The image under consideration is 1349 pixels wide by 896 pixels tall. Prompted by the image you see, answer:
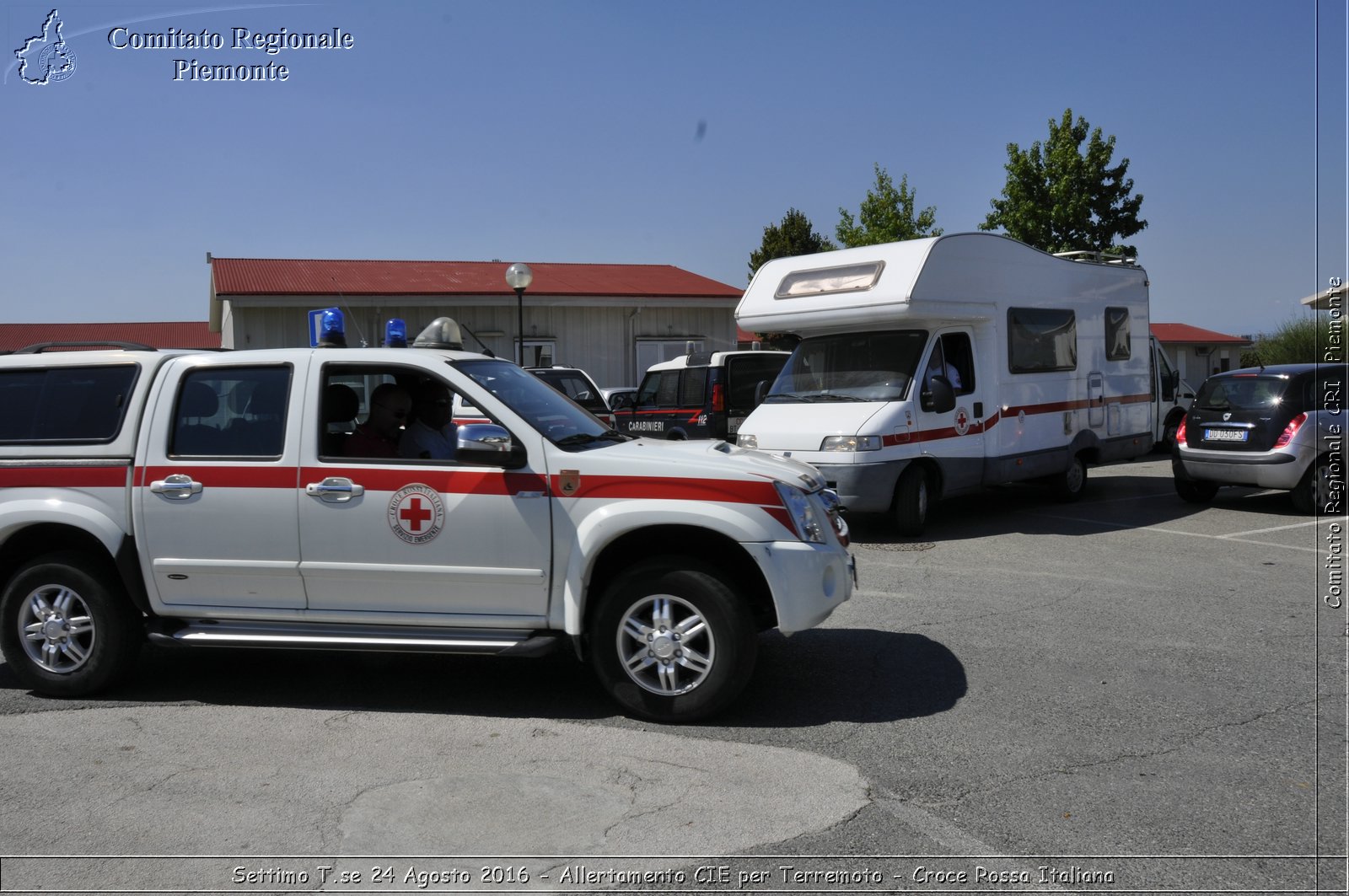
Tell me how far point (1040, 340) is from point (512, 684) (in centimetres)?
892

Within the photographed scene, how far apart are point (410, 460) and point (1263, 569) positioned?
7.50 m

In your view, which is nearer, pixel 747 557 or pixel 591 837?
pixel 591 837

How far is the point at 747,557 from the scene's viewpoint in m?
5.50

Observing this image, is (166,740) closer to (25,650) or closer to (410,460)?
(25,650)

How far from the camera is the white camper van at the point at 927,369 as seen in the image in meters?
11.0

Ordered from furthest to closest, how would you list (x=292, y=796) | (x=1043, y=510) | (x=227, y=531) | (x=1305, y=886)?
1. (x=1043, y=510)
2. (x=227, y=531)
3. (x=292, y=796)
4. (x=1305, y=886)

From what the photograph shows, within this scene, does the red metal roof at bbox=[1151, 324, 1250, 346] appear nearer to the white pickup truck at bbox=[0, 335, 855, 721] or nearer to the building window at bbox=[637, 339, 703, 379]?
the building window at bbox=[637, 339, 703, 379]

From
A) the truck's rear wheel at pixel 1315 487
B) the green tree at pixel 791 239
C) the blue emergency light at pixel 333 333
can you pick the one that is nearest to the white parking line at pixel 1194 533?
the truck's rear wheel at pixel 1315 487

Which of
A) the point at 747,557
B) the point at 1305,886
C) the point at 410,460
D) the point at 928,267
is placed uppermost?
the point at 928,267

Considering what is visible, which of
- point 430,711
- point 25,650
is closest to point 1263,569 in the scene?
point 430,711

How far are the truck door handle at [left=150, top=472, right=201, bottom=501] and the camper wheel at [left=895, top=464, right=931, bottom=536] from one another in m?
7.33

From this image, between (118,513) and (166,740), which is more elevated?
(118,513)

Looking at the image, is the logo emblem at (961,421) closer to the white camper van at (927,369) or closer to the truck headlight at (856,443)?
the white camper van at (927,369)

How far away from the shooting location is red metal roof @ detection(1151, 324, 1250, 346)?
64.4m
